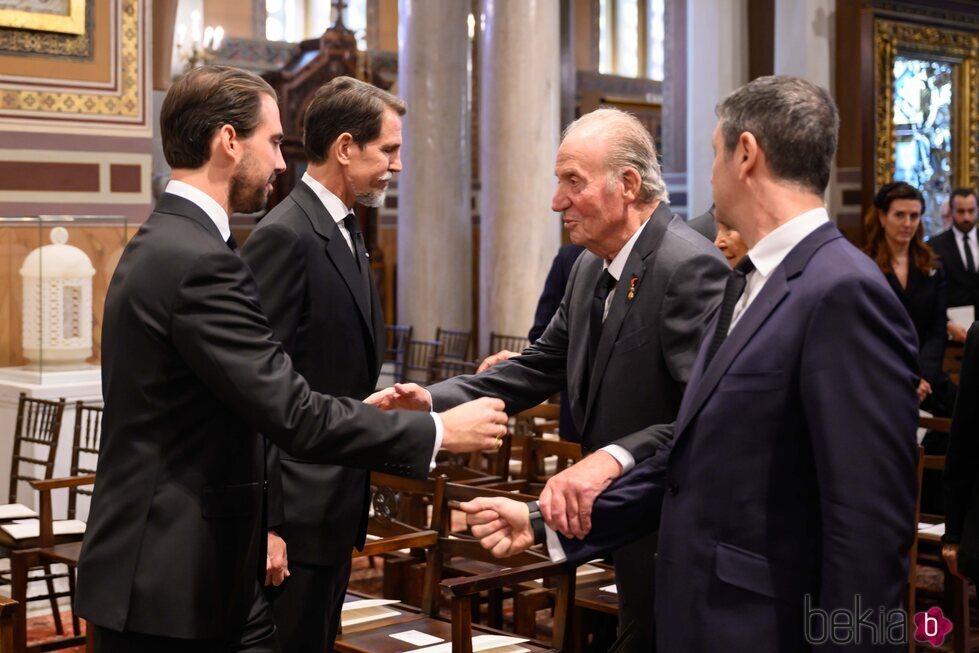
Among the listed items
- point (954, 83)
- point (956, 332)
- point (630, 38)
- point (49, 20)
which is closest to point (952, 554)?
point (956, 332)

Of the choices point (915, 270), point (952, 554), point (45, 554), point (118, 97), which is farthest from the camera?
point (118, 97)

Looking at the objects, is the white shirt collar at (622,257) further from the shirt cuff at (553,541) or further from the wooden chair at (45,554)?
the wooden chair at (45,554)

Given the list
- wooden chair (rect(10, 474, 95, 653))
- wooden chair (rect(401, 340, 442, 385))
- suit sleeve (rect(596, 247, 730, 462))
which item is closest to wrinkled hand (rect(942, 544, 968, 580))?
suit sleeve (rect(596, 247, 730, 462))

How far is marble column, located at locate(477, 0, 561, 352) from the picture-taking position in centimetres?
901

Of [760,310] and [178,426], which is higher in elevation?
[760,310]

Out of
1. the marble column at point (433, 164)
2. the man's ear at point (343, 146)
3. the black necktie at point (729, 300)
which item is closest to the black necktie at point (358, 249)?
the man's ear at point (343, 146)

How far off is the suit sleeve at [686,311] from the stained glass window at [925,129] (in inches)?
331

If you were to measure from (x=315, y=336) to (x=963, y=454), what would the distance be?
163 centimetres

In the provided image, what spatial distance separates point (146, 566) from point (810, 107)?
1.41m

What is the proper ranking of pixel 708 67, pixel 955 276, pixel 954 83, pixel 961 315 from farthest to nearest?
pixel 954 83, pixel 708 67, pixel 955 276, pixel 961 315

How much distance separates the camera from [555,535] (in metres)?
2.47

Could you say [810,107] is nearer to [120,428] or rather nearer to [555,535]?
[555,535]

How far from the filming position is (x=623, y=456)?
8.26ft

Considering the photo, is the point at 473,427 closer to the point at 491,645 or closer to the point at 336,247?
the point at 336,247
